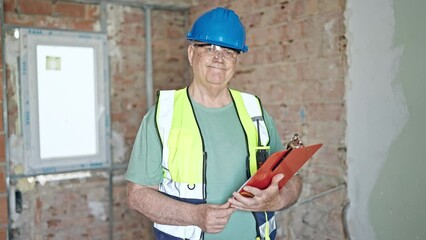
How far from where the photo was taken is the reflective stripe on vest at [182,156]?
4.80 ft

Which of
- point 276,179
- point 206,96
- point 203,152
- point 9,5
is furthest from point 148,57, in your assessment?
point 276,179

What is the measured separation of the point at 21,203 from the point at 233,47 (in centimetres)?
209

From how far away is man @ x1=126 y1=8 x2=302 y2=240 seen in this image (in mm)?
1450

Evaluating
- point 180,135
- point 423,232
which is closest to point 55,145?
point 180,135

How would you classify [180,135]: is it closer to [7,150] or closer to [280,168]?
[280,168]

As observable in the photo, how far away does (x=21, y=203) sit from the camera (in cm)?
288

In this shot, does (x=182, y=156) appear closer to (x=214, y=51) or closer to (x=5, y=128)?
(x=214, y=51)

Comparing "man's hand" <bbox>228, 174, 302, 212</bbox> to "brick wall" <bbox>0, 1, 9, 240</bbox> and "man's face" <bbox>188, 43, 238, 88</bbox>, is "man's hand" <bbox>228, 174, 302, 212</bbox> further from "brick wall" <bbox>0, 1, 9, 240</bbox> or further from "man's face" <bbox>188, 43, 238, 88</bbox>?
"brick wall" <bbox>0, 1, 9, 240</bbox>

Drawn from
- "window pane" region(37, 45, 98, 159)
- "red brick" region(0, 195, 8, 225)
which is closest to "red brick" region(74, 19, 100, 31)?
"window pane" region(37, 45, 98, 159)

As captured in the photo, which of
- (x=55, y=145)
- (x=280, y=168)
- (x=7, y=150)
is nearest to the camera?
(x=280, y=168)

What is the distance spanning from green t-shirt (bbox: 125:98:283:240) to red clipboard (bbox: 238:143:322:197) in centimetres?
17

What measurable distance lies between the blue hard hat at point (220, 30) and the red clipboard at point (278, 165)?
452mm

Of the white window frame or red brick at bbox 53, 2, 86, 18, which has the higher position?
red brick at bbox 53, 2, 86, 18

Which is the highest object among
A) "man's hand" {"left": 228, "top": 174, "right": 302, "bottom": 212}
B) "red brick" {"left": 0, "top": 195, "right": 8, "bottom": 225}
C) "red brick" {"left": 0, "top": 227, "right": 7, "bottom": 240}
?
"man's hand" {"left": 228, "top": 174, "right": 302, "bottom": 212}
